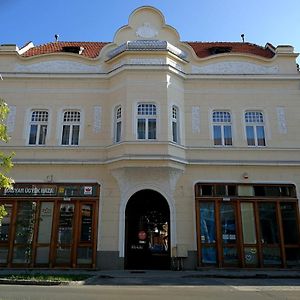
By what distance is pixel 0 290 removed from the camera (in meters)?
9.72

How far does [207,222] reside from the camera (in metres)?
15.8

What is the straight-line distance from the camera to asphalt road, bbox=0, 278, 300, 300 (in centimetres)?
884

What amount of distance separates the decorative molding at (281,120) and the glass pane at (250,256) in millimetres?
5818

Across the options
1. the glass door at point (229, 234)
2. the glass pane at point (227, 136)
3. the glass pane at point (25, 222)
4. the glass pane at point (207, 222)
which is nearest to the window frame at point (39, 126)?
the glass pane at point (25, 222)

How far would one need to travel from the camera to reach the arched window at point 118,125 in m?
16.7

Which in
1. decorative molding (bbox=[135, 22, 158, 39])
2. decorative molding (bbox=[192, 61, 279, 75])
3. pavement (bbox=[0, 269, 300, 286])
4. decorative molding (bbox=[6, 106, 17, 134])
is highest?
decorative molding (bbox=[135, 22, 158, 39])

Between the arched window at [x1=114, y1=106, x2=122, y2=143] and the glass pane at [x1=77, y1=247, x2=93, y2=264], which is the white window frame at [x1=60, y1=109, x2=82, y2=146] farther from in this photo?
the glass pane at [x1=77, y1=247, x2=93, y2=264]

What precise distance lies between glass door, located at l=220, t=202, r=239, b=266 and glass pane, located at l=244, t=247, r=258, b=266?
1.29 feet

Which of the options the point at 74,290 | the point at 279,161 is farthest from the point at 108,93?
the point at 74,290

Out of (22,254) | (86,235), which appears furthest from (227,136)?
(22,254)

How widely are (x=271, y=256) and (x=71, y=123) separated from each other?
1115 cm

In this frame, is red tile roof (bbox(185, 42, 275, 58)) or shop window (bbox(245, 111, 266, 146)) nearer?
shop window (bbox(245, 111, 266, 146))

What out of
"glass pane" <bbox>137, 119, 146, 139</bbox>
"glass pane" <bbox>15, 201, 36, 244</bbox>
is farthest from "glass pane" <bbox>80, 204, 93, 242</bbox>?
"glass pane" <bbox>137, 119, 146, 139</bbox>

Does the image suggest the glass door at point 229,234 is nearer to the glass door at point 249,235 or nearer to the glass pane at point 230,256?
the glass pane at point 230,256
